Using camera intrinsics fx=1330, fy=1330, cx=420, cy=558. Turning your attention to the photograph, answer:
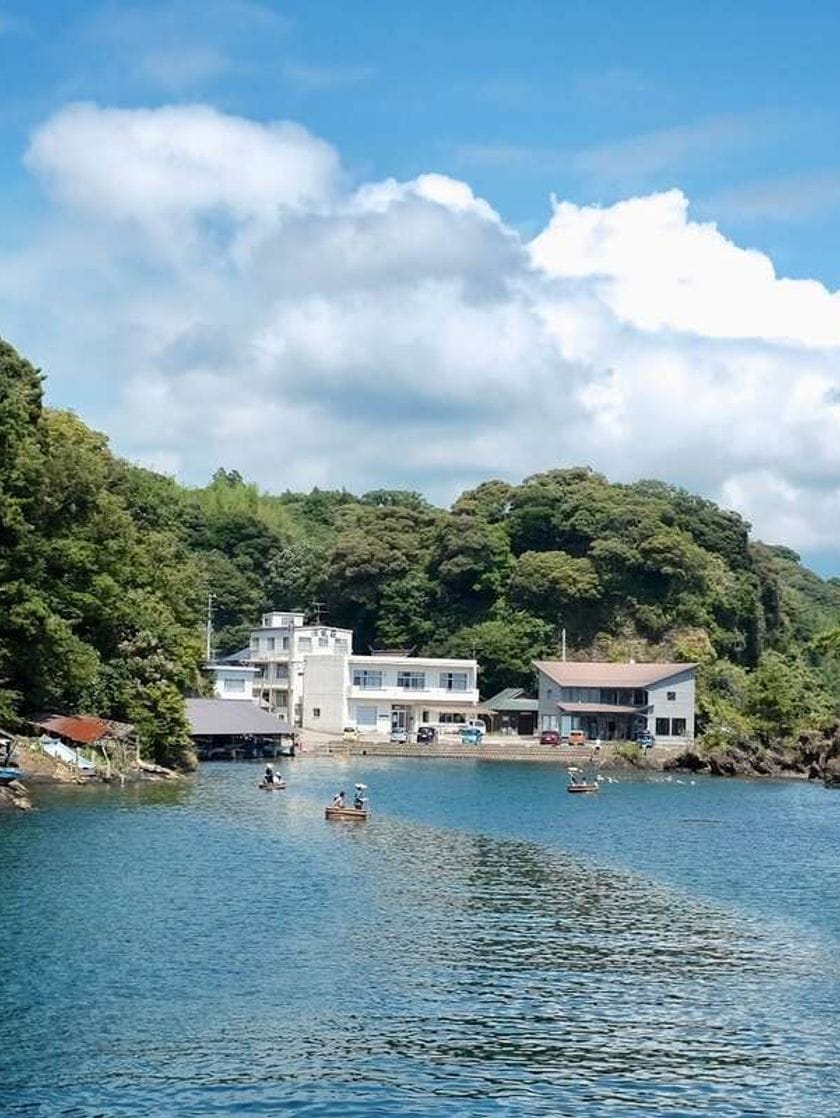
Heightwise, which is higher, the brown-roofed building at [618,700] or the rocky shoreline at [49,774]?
the brown-roofed building at [618,700]

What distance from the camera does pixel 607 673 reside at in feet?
331

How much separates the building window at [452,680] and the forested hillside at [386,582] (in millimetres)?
3178

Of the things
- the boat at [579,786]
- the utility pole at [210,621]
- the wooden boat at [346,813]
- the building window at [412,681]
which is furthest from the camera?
the utility pole at [210,621]

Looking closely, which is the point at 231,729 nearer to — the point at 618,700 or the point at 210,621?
the point at 618,700

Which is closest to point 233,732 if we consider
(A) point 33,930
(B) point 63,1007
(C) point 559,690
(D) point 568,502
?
(C) point 559,690

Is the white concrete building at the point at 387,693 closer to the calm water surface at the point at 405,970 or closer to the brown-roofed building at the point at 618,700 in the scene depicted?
the brown-roofed building at the point at 618,700

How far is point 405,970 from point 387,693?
80066 mm

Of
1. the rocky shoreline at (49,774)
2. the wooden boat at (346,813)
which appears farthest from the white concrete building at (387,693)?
the wooden boat at (346,813)

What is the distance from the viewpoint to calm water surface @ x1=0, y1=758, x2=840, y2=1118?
18.7 m

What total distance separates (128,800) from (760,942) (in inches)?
1166

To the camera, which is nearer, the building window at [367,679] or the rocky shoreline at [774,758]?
the rocky shoreline at [774,758]

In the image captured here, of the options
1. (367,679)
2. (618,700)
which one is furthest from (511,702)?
(367,679)

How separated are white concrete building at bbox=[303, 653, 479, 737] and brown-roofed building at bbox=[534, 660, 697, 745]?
714 centimetres

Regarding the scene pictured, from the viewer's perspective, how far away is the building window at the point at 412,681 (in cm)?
10588
